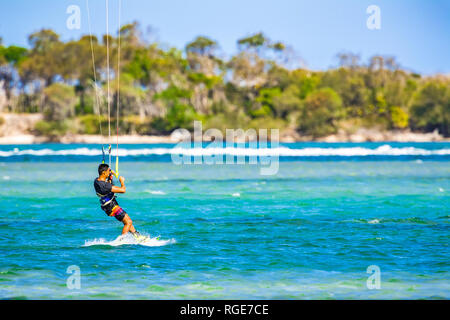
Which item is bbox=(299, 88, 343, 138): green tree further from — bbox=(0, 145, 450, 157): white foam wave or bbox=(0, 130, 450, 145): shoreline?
bbox=(0, 145, 450, 157): white foam wave

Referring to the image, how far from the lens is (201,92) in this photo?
406 ft

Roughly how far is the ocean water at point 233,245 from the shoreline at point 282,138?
8906 cm

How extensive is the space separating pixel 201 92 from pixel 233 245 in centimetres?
11161

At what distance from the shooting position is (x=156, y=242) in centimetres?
1352

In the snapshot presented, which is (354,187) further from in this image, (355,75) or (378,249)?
(355,75)

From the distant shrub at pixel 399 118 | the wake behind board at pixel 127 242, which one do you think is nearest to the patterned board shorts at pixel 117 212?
the wake behind board at pixel 127 242

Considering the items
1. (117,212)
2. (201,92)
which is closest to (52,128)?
(201,92)

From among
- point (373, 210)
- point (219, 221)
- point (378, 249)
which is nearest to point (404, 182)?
point (373, 210)

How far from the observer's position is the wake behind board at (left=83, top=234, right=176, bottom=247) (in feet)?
43.6

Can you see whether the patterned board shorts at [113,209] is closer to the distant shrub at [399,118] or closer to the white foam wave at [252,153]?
the white foam wave at [252,153]

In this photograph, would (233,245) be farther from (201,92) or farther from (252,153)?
(201,92)

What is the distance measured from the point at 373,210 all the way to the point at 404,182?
10902mm

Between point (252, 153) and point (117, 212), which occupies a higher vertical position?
point (117, 212)
